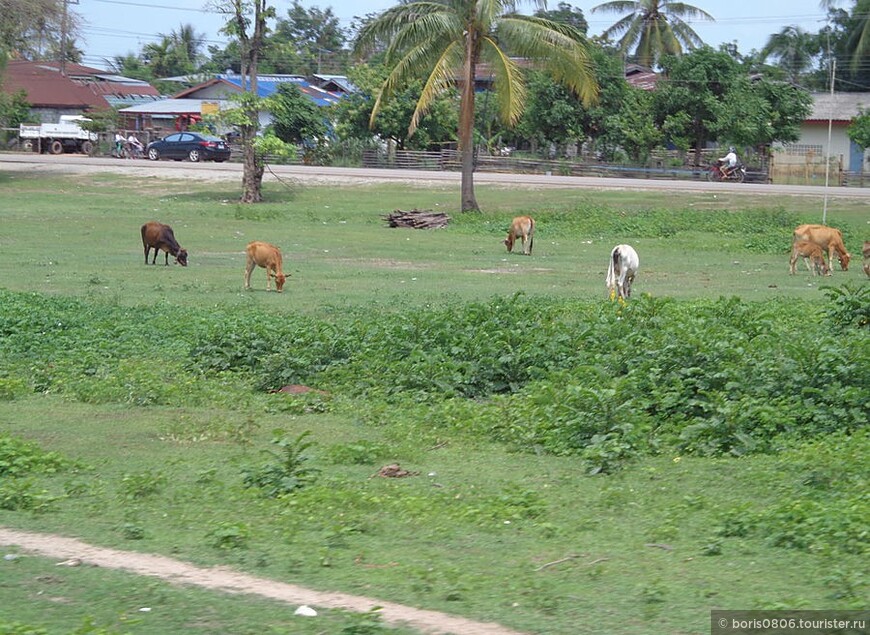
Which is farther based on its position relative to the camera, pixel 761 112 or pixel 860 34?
pixel 860 34

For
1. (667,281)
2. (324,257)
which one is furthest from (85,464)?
(324,257)

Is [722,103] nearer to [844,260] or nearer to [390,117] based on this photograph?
[390,117]

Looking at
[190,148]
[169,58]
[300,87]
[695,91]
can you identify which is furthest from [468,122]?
[169,58]

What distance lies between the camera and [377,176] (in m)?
50.3

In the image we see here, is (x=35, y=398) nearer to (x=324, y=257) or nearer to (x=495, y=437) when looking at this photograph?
(x=495, y=437)

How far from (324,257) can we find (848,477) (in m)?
19.5

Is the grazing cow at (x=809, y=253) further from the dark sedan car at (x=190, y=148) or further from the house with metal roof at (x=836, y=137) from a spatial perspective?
the dark sedan car at (x=190, y=148)

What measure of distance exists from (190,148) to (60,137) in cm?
1009

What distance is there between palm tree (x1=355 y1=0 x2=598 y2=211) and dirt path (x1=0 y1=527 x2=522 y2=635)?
27.5m

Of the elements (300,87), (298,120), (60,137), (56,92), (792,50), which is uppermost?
(792,50)

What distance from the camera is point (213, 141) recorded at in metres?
59.3

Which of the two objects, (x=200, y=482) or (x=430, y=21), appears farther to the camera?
(x=430, y=21)

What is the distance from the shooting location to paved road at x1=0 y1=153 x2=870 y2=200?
4688 centimetres

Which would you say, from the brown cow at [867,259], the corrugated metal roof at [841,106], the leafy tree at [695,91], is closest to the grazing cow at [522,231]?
the brown cow at [867,259]
